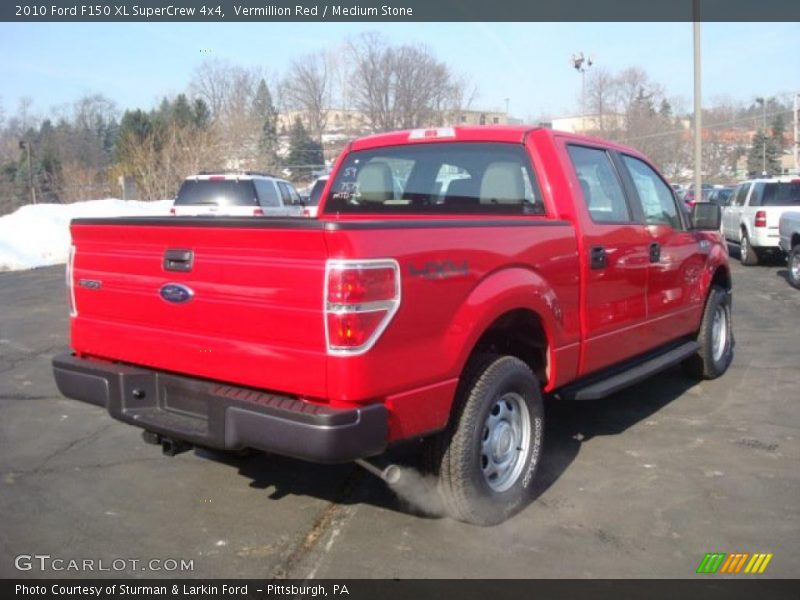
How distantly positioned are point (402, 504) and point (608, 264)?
1946 millimetres

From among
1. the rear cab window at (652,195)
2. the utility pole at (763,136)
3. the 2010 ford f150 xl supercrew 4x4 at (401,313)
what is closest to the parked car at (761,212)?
the rear cab window at (652,195)

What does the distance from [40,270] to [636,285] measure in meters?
15.5

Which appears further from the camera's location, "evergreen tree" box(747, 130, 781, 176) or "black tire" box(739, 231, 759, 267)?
"evergreen tree" box(747, 130, 781, 176)

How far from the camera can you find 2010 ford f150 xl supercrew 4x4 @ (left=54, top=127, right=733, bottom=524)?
3.16 m

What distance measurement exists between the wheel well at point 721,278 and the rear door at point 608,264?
1815 millimetres

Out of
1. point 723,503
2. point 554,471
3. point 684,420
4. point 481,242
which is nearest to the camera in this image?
point 481,242

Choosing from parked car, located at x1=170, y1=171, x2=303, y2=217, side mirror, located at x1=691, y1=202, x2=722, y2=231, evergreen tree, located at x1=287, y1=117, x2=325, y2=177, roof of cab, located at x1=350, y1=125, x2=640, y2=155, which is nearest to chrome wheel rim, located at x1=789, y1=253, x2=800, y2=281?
side mirror, located at x1=691, y1=202, x2=722, y2=231

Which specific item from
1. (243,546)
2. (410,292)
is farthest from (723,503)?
(243,546)

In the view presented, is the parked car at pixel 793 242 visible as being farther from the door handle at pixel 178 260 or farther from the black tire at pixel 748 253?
the door handle at pixel 178 260

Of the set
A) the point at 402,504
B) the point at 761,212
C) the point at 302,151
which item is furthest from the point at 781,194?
the point at 302,151

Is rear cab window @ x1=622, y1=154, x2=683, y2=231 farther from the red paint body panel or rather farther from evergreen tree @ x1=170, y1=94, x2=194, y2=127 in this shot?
evergreen tree @ x1=170, y1=94, x2=194, y2=127

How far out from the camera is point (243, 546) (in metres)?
3.73

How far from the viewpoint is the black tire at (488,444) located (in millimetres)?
3713
